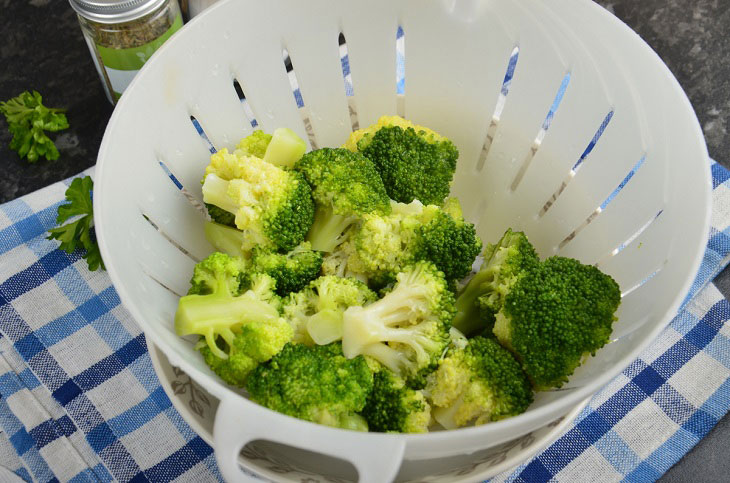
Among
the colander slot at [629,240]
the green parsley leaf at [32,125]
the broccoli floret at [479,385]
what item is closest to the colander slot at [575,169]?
the colander slot at [629,240]

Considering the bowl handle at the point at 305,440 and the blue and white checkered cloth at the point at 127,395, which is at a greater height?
the bowl handle at the point at 305,440

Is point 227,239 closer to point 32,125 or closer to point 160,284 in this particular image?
point 160,284

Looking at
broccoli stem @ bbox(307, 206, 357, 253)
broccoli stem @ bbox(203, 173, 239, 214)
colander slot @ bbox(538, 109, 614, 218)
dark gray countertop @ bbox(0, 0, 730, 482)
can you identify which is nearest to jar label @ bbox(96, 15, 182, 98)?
dark gray countertop @ bbox(0, 0, 730, 482)

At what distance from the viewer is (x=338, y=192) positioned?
1.20 m

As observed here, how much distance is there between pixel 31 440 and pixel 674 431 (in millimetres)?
1195

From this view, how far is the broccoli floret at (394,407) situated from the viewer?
1.07m

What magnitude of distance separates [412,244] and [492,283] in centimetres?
16

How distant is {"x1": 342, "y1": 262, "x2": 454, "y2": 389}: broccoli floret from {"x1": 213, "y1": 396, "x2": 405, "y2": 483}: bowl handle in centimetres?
27

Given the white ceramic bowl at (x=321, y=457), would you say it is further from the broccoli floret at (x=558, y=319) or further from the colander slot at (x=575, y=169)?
the colander slot at (x=575, y=169)

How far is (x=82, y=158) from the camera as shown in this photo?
64.1 inches

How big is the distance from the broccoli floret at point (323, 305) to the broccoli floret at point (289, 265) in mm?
23

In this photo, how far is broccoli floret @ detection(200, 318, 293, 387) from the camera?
41.3 inches

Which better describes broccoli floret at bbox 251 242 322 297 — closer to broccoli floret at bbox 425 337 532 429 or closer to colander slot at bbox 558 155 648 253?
broccoli floret at bbox 425 337 532 429

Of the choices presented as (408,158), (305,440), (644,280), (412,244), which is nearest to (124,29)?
(408,158)
